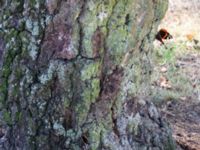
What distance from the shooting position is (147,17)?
6.23 feet

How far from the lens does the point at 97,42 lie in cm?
180

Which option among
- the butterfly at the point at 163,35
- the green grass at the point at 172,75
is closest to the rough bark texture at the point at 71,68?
the green grass at the point at 172,75

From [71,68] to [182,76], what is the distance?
2.26 meters

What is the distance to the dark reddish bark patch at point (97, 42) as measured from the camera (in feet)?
5.89

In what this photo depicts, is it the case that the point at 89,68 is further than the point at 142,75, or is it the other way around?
the point at 142,75

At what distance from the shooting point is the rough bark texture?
1.79 meters

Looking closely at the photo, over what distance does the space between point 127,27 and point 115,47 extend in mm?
85

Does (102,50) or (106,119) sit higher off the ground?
(102,50)

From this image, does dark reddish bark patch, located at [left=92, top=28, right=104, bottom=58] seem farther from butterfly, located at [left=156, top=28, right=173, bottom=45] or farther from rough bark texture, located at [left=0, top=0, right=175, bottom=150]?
butterfly, located at [left=156, top=28, right=173, bottom=45]

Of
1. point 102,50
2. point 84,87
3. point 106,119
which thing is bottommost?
point 106,119

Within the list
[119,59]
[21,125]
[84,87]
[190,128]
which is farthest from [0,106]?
[190,128]

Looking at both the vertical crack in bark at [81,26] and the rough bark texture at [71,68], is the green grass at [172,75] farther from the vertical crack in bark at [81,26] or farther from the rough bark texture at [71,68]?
the vertical crack in bark at [81,26]

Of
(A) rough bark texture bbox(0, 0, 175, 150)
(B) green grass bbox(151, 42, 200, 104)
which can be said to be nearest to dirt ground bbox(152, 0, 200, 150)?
(B) green grass bbox(151, 42, 200, 104)

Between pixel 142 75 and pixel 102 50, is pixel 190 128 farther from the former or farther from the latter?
pixel 102 50
